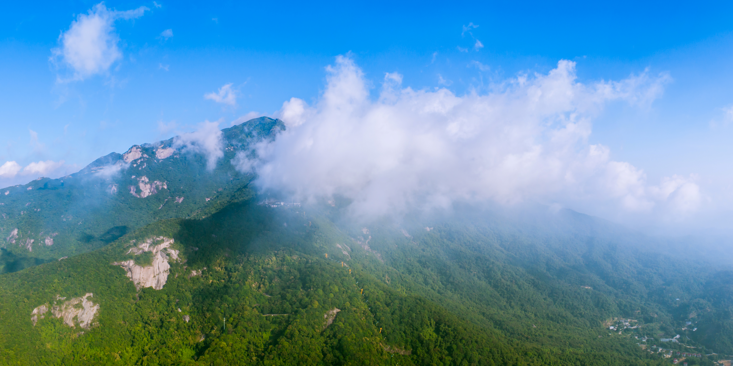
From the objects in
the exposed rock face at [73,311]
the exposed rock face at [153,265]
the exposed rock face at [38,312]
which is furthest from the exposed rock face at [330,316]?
the exposed rock face at [38,312]

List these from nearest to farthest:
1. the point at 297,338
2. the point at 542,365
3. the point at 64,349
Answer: the point at 64,349 < the point at 297,338 < the point at 542,365

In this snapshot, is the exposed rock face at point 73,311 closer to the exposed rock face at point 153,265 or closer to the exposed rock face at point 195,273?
the exposed rock face at point 153,265

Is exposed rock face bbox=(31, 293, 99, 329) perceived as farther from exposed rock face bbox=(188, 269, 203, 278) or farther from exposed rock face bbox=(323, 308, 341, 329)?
exposed rock face bbox=(323, 308, 341, 329)

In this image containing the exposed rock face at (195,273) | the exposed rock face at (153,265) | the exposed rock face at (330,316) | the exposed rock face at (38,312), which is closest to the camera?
the exposed rock face at (38,312)

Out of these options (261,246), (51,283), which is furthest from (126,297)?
(261,246)

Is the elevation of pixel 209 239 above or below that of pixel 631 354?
above

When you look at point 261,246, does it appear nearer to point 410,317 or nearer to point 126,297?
point 126,297

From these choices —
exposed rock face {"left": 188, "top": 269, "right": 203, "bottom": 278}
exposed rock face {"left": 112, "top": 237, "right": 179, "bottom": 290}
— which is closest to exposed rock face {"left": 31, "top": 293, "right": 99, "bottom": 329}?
exposed rock face {"left": 112, "top": 237, "right": 179, "bottom": 290}
